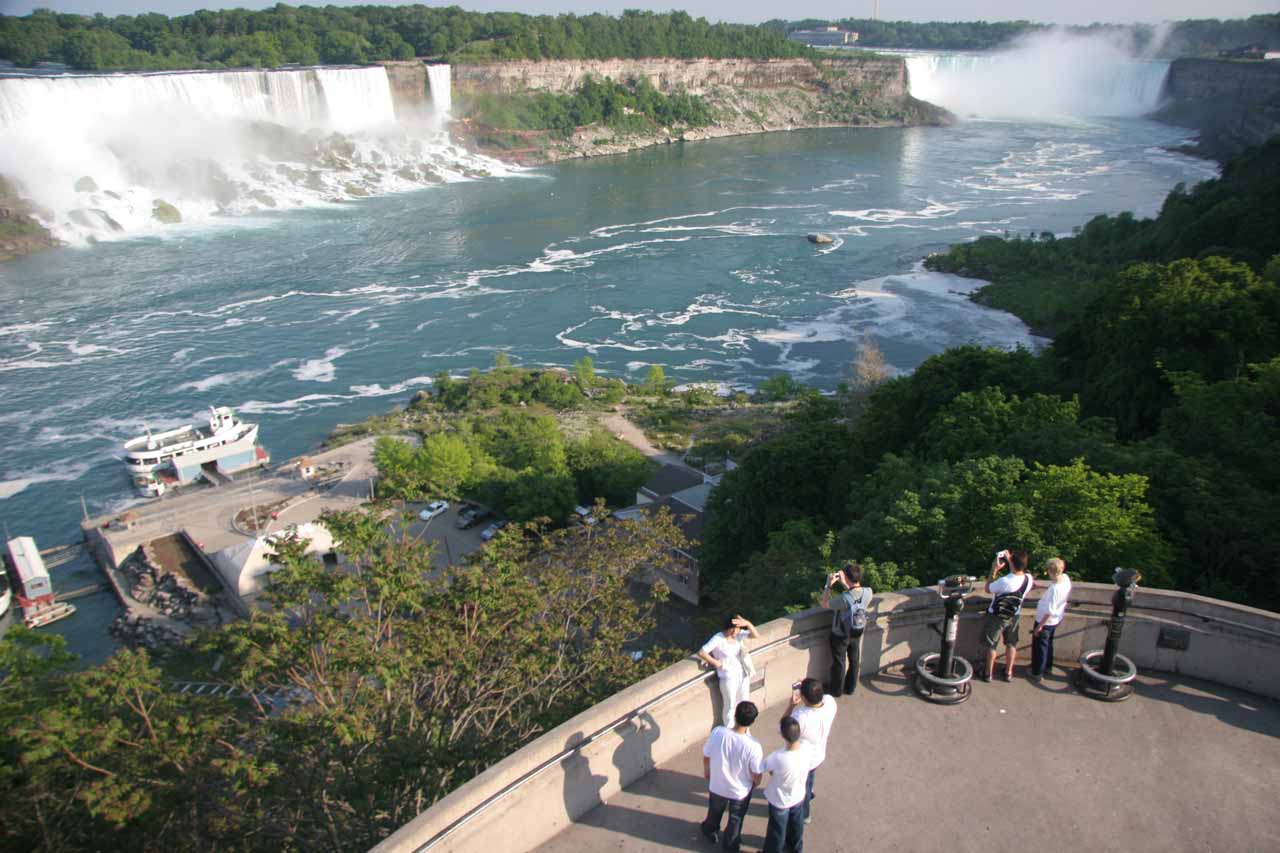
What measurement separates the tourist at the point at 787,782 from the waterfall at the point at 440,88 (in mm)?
116009

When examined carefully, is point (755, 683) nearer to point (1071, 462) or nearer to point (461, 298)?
point (1071, 462)

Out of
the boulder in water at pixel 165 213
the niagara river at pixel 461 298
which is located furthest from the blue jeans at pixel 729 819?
the boulder in water at pixel 165 213

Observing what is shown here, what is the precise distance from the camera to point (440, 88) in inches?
4496

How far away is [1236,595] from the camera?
1205cm

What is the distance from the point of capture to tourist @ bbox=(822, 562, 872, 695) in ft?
24.8

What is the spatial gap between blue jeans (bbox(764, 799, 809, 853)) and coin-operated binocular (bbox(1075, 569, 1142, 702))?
3277 millimetres

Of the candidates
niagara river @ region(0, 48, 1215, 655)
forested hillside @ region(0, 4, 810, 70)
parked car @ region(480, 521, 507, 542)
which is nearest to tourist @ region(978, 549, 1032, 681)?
parked car @ region(480, 521, 507, 542)

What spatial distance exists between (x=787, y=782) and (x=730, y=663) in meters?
1.32

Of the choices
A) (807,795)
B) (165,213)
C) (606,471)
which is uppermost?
(807,795)

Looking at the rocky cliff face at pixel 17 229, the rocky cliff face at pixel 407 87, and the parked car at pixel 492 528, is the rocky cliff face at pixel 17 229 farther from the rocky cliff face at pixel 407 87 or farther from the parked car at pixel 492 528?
the parked car at pixel 492 528

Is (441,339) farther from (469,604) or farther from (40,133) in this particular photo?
(40,133)

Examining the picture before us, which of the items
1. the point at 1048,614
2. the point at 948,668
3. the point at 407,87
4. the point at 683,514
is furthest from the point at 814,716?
the point at 407,87

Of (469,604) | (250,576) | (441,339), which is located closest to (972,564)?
(469,604)

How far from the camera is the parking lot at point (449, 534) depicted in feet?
97.7
